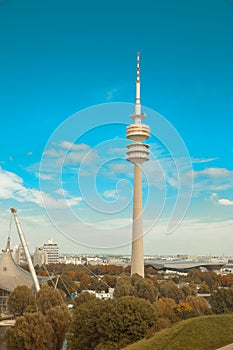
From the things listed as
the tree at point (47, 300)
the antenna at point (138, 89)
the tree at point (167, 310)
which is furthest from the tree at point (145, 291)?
the antenna at point (138, 89)

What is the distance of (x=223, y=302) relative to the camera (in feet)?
113

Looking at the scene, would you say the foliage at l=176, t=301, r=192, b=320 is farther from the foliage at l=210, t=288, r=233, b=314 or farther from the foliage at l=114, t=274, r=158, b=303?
the foliage at l=114, t=274, r=158, b=303

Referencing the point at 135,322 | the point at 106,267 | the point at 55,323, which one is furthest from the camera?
the point at 106,267

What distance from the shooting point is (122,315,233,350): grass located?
17.0 meters

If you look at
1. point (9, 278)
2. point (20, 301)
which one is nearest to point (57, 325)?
point (20, 301)

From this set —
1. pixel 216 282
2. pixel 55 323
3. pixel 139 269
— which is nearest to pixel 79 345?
pixel 55 323

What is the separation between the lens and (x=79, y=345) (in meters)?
21.4

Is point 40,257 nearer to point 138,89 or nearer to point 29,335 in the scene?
point 138,89

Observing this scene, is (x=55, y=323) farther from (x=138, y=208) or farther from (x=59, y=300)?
(x=138, y=208)

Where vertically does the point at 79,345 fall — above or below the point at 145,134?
below

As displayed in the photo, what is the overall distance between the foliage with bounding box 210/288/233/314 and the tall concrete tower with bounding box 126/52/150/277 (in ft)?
77.1

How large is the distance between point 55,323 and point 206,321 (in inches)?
372

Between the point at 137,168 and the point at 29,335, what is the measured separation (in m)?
40.6

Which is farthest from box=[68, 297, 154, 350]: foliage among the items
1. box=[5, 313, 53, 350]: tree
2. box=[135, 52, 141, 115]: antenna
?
box=[135, 52, 141, 115]: antenna
